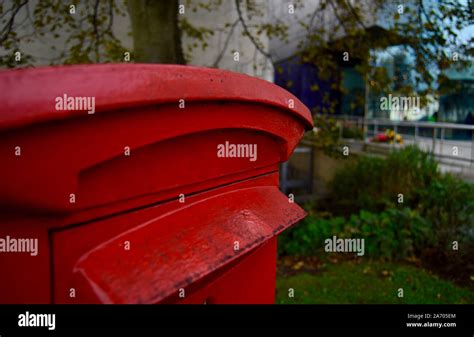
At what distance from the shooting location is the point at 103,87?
714 mm

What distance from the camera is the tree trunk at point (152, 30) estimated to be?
3.68 m

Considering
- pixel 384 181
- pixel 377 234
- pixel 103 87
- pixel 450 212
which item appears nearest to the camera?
pixel 103 87

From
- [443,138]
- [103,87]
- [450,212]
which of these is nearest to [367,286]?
[450,212]

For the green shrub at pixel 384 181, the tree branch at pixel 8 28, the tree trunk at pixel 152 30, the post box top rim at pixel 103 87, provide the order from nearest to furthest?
the post box top rim at pixel 103 87
the tree branch at pixel 8 28
the tree trunk at pixel 152 30
the green shrub at pixel 384 181

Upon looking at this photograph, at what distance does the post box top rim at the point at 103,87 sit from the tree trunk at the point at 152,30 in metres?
2.97

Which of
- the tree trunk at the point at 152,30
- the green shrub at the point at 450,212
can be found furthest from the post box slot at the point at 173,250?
the green shrub at the point at 450,212

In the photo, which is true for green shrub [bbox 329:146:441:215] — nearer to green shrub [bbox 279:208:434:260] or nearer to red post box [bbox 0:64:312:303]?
green shrub [bbox 279:208:434:260]

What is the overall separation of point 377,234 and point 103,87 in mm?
4388

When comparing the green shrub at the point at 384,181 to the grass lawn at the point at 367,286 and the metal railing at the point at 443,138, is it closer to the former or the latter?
the metal railing at the point at 443,138

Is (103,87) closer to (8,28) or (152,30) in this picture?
(152,30)

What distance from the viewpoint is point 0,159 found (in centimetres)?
68

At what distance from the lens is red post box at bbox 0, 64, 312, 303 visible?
687 millimetres
